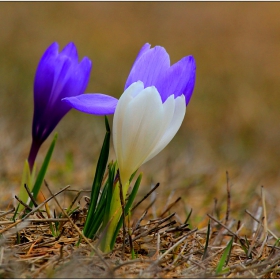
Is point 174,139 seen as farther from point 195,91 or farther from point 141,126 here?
point 141,126

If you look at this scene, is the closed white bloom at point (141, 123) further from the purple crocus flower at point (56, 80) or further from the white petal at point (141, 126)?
the purple crocus flower at point (56, 80)

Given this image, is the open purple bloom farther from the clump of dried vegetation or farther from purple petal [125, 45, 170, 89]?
the clump of dried vegetation

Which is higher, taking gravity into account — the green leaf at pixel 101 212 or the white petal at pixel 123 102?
the white petal at pixel 123 102

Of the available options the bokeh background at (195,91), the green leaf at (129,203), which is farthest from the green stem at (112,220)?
the bokeh background at (195,91)

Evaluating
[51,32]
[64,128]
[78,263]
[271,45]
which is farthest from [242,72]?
[78,263]

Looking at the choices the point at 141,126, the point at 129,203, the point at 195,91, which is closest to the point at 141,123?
the point at 141,126

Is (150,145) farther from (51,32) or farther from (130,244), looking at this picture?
(51,32)
